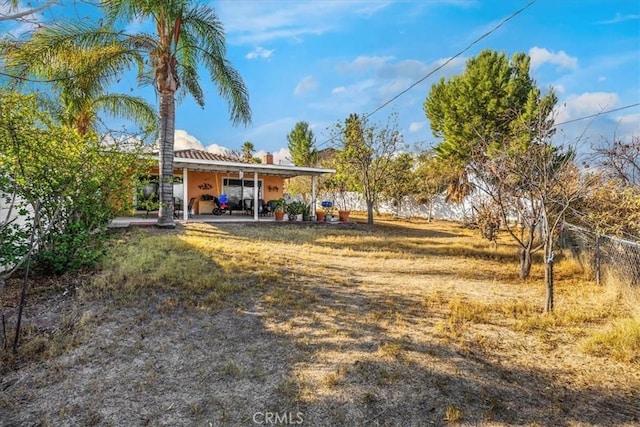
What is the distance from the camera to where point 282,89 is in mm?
16344

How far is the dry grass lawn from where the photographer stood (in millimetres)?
2750

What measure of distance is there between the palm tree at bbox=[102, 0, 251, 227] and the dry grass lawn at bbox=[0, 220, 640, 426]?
5254mm

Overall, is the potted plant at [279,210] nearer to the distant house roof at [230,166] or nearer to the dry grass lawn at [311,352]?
the distant house roof at [230,166]

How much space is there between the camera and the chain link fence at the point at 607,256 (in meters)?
5.41

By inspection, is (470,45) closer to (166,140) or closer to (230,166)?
(166,140)

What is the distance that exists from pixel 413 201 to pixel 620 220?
71.1 feet

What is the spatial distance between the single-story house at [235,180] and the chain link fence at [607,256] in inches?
481

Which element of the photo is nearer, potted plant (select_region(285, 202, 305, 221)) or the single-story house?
the single-story house

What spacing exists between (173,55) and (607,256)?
1247 cm

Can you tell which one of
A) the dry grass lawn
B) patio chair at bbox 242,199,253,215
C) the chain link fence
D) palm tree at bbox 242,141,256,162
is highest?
palm tree at bbox 242,141,256,162

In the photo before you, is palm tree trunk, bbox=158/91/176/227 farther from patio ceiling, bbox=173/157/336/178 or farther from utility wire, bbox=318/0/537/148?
utility wire, bbox=318/0/537/148

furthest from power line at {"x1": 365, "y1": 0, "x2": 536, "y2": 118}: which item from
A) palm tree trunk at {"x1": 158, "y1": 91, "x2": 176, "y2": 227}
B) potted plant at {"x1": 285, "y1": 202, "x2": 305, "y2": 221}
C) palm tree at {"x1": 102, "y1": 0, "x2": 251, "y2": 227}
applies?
palm tree trunk at {"x1": 158, "y1": 91, "x2": 176, "y2": 227}

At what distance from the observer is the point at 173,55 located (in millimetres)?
10969

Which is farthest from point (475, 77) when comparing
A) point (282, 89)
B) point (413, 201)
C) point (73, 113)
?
point (73, 113)
